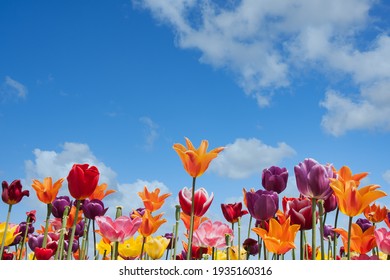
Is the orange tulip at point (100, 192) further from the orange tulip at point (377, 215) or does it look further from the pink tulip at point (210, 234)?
the orange tulip at point (377, 215)

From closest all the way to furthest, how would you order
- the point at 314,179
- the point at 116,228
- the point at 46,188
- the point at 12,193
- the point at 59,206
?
the point at 314,179, the point at 116,228, the point at 46,188, the point at 59,206, the point at 12,193

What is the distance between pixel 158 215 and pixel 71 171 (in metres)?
0.93

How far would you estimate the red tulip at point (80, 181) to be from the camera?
11.2 feet

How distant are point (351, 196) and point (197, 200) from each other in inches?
46.4

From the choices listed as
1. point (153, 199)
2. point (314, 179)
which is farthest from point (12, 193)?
point (314, 179)

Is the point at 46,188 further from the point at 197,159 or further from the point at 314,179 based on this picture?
the point at 314,179

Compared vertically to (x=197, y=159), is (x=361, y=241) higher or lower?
lower

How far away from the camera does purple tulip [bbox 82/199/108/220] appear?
4.07 m

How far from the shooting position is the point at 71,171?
3.42 meters

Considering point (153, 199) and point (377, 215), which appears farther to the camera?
point (377, 215)

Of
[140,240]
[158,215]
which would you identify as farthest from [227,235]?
[140,240]

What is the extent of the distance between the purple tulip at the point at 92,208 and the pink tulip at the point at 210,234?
2.70 feet

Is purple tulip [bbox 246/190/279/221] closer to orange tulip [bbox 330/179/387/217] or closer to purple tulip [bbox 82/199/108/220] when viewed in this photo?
orange tulip [bbox 330/179/387/217]

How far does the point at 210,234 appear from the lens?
407cm
